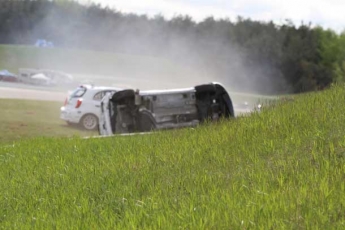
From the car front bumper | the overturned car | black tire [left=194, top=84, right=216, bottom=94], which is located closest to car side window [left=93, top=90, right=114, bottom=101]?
the car front bumper

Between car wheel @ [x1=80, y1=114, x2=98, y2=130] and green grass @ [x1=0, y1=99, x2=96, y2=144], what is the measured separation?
0.41 metres

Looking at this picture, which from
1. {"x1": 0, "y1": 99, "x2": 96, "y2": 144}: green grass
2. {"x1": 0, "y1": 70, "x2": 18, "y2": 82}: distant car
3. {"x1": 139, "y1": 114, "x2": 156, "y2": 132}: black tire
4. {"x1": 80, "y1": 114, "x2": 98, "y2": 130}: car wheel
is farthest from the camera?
{"x1": 0, "y1": 70, "x2": 18, "y2": 82}: distant car

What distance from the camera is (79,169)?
9.52m

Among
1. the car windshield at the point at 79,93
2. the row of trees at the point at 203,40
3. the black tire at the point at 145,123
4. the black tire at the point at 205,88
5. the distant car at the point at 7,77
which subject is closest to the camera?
the black tire at the point at 145,123

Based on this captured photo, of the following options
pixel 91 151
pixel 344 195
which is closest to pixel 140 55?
pixel 91 151

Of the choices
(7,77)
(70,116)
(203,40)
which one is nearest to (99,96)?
(70,116)

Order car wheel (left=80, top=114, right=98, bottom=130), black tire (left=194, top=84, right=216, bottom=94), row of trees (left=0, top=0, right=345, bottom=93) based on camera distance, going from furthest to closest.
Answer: row of trees (left=0, top=0, right=345, bottom=93)
car wheel (left=80, top=114, right=98, bottom=130)
black tire (left=194, top=84, right=216, bottom=94)

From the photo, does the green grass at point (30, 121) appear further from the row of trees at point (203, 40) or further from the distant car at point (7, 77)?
the row of trees at point (203, 40)

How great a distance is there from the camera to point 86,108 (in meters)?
29.9

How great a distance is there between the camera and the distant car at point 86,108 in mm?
29859

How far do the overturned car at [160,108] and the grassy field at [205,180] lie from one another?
10.7 m

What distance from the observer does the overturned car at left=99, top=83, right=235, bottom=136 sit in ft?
73.6

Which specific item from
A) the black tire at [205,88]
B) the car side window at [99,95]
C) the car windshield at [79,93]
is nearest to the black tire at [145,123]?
the black tire at [205,88]

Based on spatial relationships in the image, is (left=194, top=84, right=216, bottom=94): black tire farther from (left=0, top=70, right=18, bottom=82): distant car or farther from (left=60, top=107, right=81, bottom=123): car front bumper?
(left=0, top=70, right=18, bottom=82): distant car
